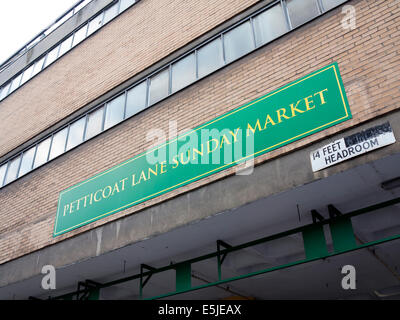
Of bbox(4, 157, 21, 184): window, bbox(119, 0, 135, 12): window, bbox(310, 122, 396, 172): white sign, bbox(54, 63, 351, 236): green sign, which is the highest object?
bbox(119, 0, 135, 12): window

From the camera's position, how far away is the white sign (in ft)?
16.6

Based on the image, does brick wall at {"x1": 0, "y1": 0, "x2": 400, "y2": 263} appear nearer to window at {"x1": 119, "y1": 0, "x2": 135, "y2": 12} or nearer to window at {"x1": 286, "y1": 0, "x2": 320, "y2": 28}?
window at {"x1": 286, "y1": 0, "x2": 320, "y2": 28}

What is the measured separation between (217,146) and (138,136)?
2221 millimetres

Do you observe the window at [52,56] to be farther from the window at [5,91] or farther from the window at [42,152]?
the window at [42,152]

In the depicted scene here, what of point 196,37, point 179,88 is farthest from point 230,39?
point 179,88

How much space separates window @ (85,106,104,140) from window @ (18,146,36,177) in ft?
7.77

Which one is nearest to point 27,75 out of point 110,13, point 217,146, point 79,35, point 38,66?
point 38,66

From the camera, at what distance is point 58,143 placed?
10.5 metres

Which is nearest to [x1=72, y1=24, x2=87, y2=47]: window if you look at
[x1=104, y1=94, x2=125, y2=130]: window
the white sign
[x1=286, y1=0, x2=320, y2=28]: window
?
[x1=104, y1=94, x2=125, y2=130]: window

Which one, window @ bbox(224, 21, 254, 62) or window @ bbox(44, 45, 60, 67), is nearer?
window @ bbox(224, 21, 254, 62)

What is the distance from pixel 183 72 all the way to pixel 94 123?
9.39 ft

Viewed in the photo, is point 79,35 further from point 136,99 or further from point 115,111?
point 136,99

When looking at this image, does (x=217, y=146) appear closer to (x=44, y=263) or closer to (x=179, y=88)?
(x=179, y=88)
